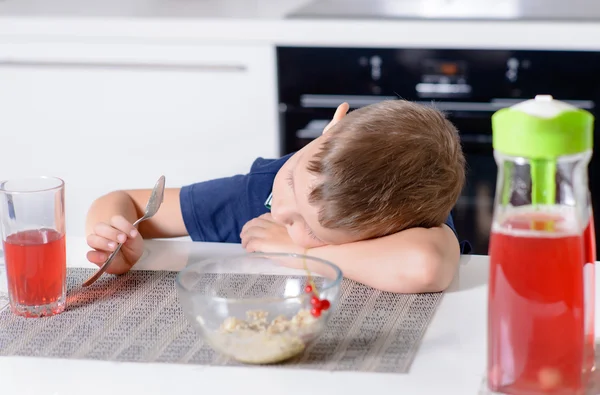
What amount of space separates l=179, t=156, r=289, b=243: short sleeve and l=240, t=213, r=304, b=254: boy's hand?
0.73ft

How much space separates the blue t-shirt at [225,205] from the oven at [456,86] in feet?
2.44

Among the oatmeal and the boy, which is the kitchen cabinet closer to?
the boy

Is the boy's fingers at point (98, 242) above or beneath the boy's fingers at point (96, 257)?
above

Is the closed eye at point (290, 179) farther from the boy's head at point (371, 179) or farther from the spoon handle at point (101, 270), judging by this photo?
the spoon handle at point (101, 270)

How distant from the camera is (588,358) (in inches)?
32.1

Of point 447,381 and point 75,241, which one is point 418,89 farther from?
point 447,381

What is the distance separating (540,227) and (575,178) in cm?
5

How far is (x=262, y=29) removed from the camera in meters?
2.26

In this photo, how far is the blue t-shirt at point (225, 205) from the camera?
1.58 metres

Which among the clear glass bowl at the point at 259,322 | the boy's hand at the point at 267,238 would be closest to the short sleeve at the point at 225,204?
the boy's hand at the point at 267,238

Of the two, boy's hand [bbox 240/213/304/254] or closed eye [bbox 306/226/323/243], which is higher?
closed eye [bbox 306/226/323/243]

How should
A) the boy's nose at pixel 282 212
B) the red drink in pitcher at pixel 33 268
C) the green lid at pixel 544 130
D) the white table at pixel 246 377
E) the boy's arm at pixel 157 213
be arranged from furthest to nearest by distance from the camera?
the boy's arm at pixel 157 213 < the boy's nose at pixel 282 212 < the red drink in pitcher at pixel 33 268 < the white table at pixel 246 377 < the green lid at pixel 544 130

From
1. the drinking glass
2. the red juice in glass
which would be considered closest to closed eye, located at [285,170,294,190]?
the drinking glass

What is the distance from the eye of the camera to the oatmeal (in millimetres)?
860
